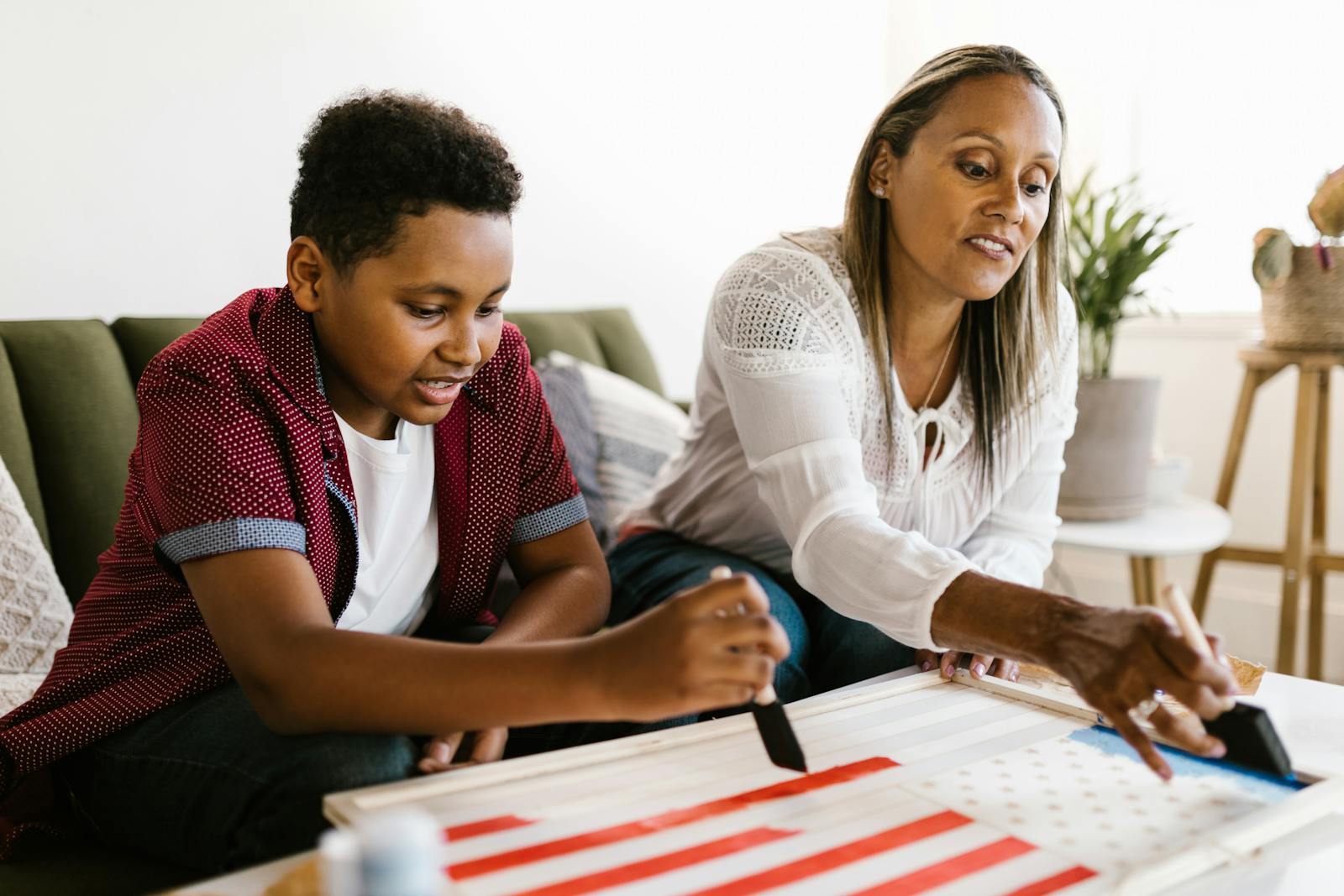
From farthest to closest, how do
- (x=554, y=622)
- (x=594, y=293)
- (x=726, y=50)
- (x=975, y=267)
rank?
(x=726, y=50) → (x=594, y=293) → (x=975, y=267) → (x=554, y=622)

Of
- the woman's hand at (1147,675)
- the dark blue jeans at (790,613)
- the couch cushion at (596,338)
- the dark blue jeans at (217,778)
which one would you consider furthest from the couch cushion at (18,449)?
the woman's hand at (1147,675)

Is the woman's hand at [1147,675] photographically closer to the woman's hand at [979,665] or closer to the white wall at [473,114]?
the woman's hand at [979,665]

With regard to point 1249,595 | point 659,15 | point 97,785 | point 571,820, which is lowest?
point 1249,595

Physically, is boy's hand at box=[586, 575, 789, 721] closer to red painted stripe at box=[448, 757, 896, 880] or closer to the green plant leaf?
red painted stripe at box=[448, 757, 896, 880]

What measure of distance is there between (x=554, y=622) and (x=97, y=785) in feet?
1.36

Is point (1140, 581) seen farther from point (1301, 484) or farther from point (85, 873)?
point (85, 873)

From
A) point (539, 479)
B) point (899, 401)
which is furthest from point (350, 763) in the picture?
point (899, 401)

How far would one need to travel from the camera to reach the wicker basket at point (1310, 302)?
212 centimetres

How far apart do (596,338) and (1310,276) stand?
1.31 metres

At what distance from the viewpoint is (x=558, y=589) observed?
3.84 ft

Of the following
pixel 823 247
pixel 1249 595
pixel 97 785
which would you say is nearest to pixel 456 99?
pixel 823 247

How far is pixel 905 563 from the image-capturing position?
1.05m

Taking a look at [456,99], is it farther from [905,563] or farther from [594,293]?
[905,563]

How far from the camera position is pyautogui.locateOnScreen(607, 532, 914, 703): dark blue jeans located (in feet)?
4.43
